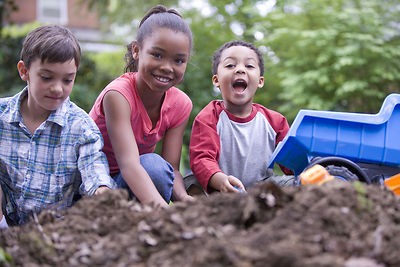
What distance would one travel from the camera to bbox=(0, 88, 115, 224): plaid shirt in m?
2.14

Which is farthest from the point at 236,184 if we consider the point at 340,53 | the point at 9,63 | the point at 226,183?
the point at 9,63

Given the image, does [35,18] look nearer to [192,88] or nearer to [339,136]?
[192,88]

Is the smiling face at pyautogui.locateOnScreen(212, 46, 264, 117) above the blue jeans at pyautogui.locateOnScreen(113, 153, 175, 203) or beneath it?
above

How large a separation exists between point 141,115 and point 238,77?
731mm

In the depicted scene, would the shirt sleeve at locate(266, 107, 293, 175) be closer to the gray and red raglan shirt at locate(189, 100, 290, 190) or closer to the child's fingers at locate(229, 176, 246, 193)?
the gray and red raglan shirt at locate(189, 100, 290, 190)

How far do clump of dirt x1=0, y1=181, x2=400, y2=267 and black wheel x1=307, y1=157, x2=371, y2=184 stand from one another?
1.57 ft

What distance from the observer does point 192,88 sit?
298 inches

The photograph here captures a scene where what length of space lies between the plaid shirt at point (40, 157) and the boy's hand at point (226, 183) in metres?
0.69

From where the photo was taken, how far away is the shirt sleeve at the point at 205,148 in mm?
2482

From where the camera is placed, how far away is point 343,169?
1.96 m

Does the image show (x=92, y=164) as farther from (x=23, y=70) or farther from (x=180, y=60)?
(x=180, y=60)

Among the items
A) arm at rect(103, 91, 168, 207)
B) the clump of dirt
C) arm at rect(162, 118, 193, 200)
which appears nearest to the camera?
the clump of dirt

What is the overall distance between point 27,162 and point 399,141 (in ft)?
6.30

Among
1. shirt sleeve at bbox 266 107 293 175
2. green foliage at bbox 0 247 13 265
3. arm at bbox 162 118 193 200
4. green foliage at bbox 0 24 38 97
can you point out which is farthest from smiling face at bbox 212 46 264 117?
green foliage at bbox 0 24 38 97
